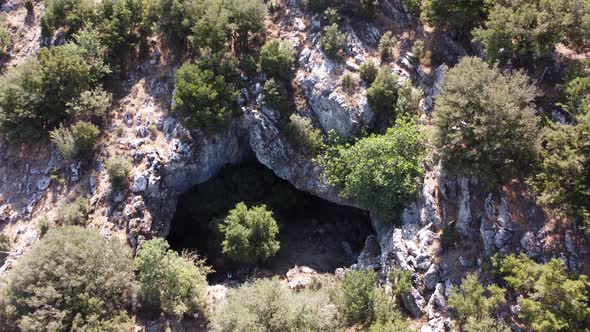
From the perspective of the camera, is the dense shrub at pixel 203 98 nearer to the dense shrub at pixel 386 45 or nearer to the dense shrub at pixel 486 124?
the dense shrub at pixel 386 45

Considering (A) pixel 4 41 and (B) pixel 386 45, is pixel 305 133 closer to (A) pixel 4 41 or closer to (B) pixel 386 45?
(B) pixel 386 45

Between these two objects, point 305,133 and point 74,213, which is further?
point 305,133

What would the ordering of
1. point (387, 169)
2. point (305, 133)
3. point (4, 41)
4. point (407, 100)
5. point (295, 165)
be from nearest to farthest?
point (387, 169) < point (407, 100) < point (305, 133) < point (295, 165) < point (4, 41)

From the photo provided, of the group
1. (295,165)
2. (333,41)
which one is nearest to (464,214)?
(295,165)

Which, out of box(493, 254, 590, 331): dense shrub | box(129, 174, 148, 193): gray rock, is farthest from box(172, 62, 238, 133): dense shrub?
box(493, 254, 590, 331): dense shrub

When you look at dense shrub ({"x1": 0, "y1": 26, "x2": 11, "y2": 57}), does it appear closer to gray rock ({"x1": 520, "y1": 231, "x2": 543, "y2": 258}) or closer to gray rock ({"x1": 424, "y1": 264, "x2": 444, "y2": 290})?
gray rock ({"x1": 424, "y1": 264, "x2": 444, "y2": 290})

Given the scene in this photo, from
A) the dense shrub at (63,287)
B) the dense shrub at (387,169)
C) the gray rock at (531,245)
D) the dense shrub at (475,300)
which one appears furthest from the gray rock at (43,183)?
the gray rock at (531,245)

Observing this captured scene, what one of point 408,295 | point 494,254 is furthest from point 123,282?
point 494,254
